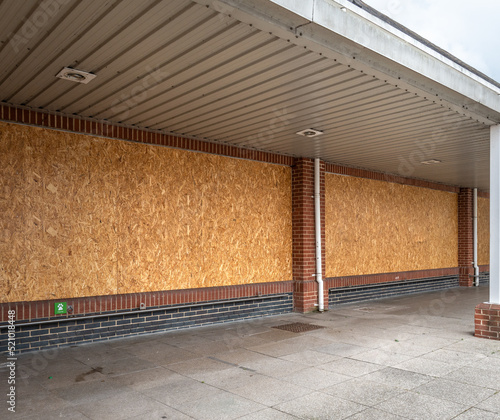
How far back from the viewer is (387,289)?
11719 millimetres

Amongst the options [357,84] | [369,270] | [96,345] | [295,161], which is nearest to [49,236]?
[96,345]

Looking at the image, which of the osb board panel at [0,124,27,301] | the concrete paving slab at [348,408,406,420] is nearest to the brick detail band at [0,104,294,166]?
the osb board panel at [0,124,27,301]

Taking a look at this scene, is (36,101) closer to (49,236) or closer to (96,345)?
(49,236)

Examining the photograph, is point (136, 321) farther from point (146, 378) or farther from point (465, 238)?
point (465, 238)

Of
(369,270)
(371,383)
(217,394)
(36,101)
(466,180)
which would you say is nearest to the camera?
(217,394)

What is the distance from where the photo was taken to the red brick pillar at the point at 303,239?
30.0ft

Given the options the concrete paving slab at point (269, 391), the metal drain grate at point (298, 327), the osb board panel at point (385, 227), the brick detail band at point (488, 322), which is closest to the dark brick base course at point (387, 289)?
the osb board panel at point (385, 227)

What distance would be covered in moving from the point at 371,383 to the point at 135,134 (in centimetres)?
484

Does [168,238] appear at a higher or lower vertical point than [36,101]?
lower

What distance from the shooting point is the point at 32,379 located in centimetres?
473

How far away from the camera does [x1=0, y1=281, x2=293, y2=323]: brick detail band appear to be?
225 inches

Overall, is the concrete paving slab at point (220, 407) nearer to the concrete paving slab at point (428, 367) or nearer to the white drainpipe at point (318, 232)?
the concrete paving slab at point (428, 367)

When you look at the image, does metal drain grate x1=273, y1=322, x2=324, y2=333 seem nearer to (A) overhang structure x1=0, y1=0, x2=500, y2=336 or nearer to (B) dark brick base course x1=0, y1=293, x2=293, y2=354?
(B) dark brick base course x1=0, y1=293, x2=293, y2=354

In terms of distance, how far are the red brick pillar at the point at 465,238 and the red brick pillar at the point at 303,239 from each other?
7862mm
